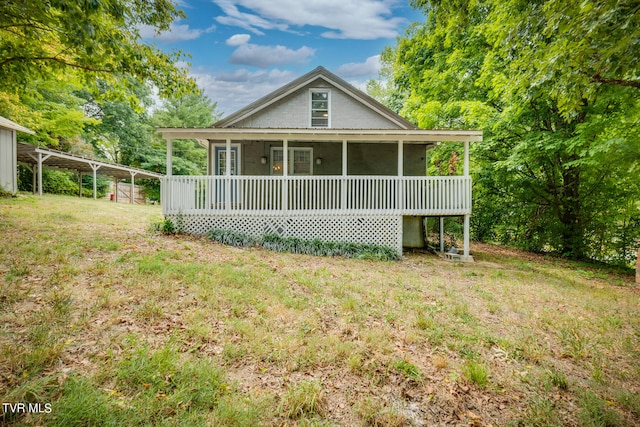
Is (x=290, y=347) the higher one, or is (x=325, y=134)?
(x=325, y=134)

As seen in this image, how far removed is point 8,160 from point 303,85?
15.7m

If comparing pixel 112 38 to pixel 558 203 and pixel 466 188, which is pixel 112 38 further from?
pixel 558 203

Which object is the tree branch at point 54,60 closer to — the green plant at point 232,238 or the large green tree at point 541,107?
the green plant at point 232,238

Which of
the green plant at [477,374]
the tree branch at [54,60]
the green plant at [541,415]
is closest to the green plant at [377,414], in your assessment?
the green plant at [477,374]

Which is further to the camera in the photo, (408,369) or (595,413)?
(408,369)

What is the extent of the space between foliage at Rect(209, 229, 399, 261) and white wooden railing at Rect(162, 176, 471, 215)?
0.88m

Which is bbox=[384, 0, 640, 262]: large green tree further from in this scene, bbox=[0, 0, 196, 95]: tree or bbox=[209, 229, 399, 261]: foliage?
bbox=[0, 0, 196, 95]: tree

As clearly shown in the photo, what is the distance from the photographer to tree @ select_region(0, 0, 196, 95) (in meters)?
5.71

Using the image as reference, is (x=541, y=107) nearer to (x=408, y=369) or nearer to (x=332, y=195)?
(x=332, y=195)

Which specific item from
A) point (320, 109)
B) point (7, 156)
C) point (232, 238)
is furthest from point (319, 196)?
point (7, 156)

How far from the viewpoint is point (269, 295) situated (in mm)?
5031

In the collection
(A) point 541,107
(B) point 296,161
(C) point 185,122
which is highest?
(C) point 185,122

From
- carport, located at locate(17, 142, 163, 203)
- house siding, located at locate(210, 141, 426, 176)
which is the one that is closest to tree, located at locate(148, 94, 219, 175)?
carport, located at locate(17, 142, 163, 203)

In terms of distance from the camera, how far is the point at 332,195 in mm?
10102
